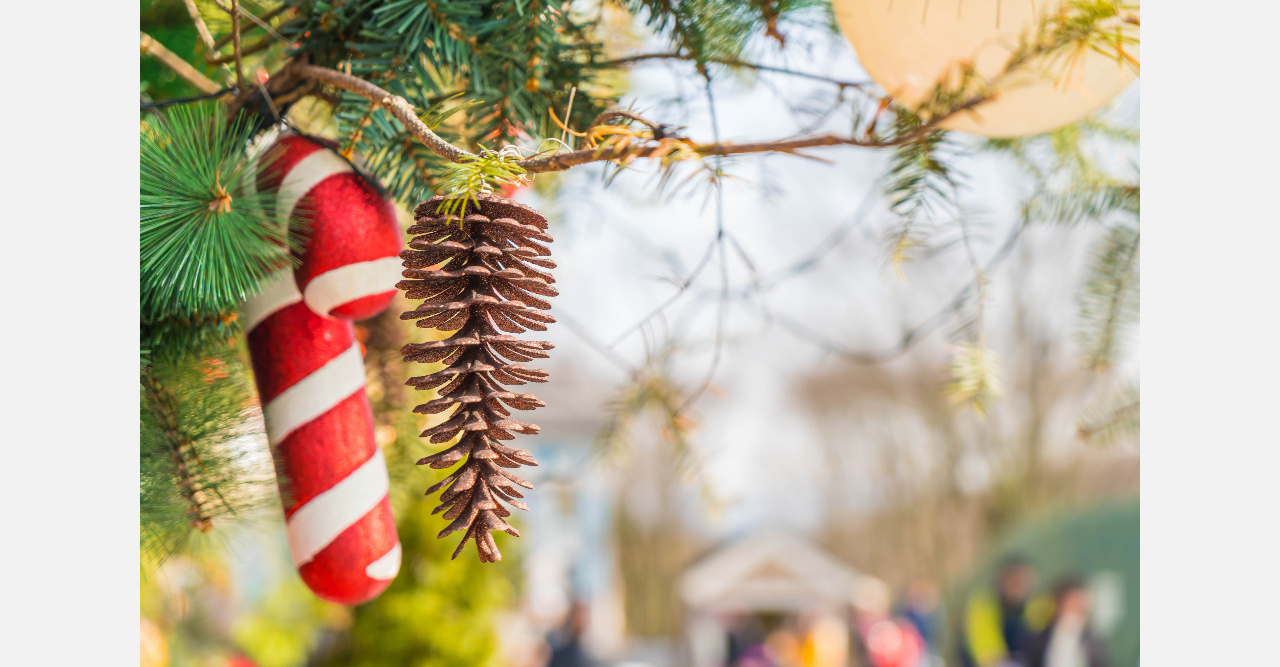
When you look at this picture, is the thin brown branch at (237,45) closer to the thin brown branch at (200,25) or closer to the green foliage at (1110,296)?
the thin brown branch at (200,25)

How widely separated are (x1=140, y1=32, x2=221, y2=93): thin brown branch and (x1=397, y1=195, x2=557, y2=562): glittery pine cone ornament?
274 mm

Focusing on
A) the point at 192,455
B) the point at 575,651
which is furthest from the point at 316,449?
the point at 575,651

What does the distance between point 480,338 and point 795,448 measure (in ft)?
19.1

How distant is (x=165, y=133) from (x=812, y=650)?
3833 mm

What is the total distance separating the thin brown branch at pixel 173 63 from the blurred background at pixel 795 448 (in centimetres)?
3

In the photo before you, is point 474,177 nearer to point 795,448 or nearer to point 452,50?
point 452,50

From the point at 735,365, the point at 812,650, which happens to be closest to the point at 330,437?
the point at 812,650

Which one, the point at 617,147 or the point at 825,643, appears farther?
the point at 825,643

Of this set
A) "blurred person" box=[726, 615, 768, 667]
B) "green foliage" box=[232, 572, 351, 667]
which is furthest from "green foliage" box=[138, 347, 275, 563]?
"blurred person" box=[726, 615, 768, 667]

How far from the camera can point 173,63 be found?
442mm

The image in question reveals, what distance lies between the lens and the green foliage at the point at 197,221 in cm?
31

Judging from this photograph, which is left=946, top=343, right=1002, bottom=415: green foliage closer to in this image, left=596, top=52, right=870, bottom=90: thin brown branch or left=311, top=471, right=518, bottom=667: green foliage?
left=596, top=52, right=870, bottom=90: thin brown branch

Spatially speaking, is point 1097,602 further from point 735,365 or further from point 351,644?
point 351,644

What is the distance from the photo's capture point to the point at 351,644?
1.48m
